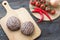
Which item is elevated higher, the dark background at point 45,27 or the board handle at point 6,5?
the board handle at point 6,5

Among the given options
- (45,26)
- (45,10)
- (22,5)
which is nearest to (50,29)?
(45,26)

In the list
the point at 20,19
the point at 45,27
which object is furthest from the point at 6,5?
the point at 45,27

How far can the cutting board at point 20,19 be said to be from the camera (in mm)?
877

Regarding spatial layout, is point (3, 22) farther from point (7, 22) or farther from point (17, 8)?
point (17, 8)

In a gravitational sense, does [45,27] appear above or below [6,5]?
below

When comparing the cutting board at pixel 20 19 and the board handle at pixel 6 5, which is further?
the board handle at pixel 6 5

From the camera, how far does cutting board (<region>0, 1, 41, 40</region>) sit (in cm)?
88

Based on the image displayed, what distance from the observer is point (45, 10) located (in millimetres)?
1023

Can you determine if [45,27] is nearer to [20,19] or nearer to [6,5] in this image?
[20,19]

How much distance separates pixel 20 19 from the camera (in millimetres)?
963

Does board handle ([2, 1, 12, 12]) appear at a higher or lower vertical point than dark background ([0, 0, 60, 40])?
higher

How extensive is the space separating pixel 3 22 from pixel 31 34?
18 cm

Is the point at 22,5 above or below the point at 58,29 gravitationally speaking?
above

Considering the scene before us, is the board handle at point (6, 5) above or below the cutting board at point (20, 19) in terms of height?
above
